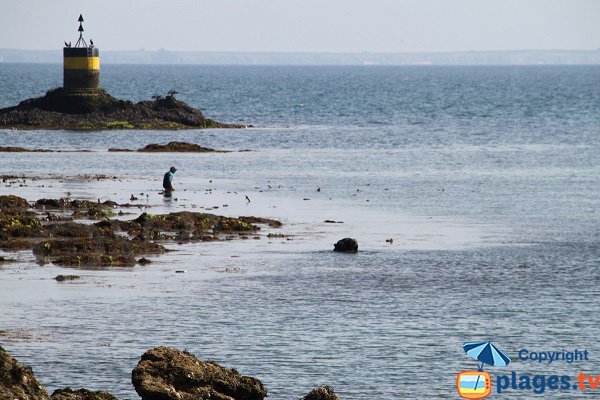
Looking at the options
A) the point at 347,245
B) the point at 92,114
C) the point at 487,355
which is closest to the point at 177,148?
the point at 92,114

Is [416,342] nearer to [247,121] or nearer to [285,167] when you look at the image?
[285,167]

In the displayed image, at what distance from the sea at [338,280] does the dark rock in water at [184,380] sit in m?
2.99

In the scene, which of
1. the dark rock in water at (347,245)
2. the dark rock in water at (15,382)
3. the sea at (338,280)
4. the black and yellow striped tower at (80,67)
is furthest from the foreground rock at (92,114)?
the dark rock in water at (15,382)

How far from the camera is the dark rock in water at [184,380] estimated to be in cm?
1977

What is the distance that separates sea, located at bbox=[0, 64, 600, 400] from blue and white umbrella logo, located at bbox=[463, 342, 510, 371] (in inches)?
5.8

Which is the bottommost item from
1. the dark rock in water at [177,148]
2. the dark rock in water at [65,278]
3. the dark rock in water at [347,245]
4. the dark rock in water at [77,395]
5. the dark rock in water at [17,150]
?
the dark rock in water at [17,150]

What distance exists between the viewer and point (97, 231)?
40.9m

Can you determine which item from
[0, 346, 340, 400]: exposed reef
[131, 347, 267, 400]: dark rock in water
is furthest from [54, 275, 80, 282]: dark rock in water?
[131, 347, 267, 400]: dark rock in water

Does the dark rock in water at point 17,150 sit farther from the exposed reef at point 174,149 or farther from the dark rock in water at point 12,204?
the dark rock in water at point 12,204

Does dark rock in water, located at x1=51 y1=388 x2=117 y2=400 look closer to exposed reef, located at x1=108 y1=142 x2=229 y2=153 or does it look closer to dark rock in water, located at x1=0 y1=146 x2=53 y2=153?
dark rock in water, located at x1=0 y1=146 x2=53 y2=153

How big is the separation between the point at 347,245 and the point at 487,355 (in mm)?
13848

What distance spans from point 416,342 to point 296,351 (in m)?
3.06

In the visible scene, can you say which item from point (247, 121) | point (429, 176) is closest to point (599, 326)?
point (429, 176)

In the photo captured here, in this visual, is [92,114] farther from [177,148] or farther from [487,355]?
[487,355]
